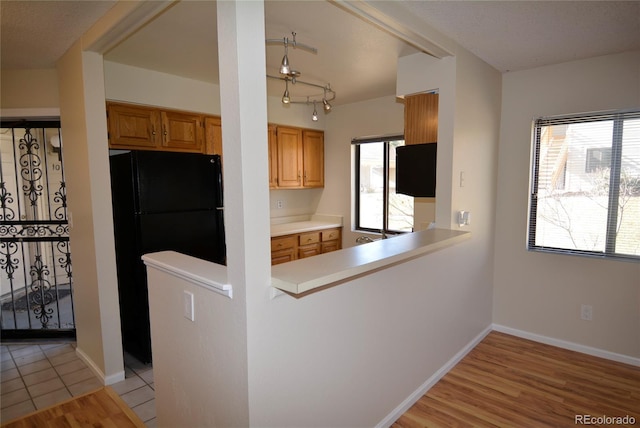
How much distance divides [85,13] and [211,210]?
1.52 metres

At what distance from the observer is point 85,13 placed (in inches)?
76.2

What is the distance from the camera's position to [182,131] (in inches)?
128

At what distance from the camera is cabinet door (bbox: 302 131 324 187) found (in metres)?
4.38

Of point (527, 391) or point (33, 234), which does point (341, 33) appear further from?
point (33, 234)

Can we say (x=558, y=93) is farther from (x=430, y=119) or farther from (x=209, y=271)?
(x=209, y=271)

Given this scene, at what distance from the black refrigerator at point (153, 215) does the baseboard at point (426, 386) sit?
1.80 meters

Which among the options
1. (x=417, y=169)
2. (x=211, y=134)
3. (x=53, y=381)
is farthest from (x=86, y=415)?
(x=417, y=169)

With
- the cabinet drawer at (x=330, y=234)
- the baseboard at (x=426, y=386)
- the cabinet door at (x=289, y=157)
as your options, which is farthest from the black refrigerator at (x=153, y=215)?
the baseboard at (x=426, y=386)

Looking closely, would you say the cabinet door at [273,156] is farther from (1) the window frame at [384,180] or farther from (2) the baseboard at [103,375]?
(2) the baseboard at [103,375]

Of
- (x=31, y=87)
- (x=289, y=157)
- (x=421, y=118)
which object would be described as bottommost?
(x=289, y=157)

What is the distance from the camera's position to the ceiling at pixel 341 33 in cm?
186

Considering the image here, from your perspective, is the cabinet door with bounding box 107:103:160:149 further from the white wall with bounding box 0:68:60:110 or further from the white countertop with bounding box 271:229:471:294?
the white countertop with bounding box 271:229:471:294

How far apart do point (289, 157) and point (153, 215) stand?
6.39 ft

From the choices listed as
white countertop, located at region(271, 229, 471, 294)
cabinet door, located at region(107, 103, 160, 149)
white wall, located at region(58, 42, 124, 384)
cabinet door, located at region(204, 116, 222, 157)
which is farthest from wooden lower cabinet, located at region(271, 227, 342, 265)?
white countertop, located at region(271, 229, 471, 294)
